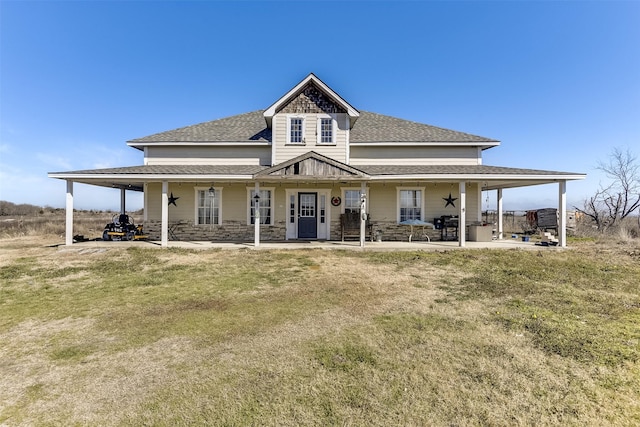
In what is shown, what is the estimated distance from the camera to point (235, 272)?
28.9ft

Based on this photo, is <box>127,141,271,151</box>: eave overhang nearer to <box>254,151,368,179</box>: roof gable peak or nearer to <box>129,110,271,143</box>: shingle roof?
<box>129,110,271,143</box>: shingle roof

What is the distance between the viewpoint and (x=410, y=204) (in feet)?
50.0

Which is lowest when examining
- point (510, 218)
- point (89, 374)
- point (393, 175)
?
point (89, 374)

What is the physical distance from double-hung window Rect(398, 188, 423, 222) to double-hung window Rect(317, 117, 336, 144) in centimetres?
442

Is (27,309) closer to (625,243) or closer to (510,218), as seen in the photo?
(625,243)

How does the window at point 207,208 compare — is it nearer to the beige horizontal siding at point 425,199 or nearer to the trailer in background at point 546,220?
the beige horizontal siding at point 425,199

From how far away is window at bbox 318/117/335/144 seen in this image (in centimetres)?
1473

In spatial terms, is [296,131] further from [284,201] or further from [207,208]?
[207,208]

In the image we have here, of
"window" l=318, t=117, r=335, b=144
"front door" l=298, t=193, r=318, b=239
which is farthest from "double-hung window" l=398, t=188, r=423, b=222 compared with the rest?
"window" l=318, t=117, r=335, b=144

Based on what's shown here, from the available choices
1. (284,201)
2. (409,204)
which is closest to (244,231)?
(284,201)

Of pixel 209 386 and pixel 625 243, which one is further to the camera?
pixel 625 243

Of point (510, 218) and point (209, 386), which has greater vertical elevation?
point (510, 218)

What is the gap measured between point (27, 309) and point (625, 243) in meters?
22.1

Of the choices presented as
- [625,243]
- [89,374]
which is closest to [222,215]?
[89,374]
